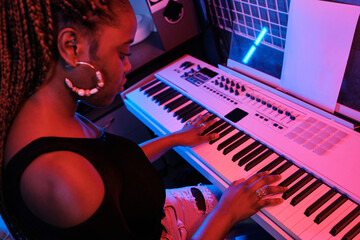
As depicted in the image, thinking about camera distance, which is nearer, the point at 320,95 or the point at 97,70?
the point at 97,70

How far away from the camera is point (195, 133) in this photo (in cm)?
145

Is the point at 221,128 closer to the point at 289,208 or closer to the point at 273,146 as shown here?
the point at 273,146

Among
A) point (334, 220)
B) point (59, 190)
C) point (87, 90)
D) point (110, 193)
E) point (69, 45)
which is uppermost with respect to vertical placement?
point (69, 45)

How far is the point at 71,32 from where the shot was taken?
0.78 meters

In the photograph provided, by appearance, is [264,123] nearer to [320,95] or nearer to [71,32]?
[320,95]

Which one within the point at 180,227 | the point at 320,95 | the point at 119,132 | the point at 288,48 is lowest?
the point at 119,132

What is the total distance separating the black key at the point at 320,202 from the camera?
1028 millimetres

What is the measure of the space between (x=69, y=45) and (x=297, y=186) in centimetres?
93

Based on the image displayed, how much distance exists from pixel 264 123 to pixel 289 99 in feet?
0.62

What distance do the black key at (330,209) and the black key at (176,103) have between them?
0.95 meters

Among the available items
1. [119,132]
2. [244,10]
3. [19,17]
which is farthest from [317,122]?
[119,132]

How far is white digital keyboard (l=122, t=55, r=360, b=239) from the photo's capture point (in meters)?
1.02

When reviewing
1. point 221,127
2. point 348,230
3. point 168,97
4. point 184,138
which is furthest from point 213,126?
point 348,230

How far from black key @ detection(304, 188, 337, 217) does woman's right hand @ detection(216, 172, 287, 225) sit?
0.10 metres
